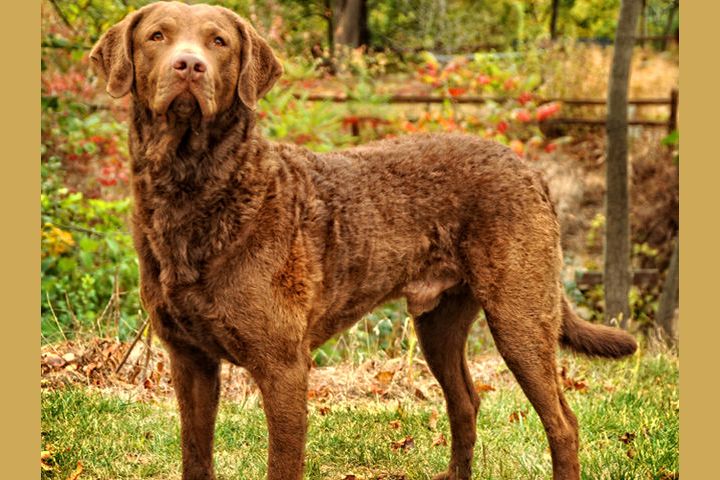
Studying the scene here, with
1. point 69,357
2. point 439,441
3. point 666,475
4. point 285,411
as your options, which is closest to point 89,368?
point 69,357

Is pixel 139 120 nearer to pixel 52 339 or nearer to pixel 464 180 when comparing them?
pixel 464 180

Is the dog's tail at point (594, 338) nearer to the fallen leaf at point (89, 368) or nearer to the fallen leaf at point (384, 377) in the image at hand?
the fallen leaf at point (384, 377)

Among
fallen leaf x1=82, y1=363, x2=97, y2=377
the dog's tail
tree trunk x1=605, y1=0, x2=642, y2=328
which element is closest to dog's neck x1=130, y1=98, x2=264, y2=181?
the dog's tail

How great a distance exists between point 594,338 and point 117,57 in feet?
8.46

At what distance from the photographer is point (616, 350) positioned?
4.65m

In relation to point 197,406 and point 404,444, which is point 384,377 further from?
point 197,406

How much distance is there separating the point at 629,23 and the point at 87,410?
5.06 metres

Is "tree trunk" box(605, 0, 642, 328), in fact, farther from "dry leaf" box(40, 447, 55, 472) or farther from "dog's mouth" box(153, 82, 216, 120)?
"dog's mouth" box(153, 82, 216, 120)

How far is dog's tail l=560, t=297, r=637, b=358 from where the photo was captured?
15.2 feet

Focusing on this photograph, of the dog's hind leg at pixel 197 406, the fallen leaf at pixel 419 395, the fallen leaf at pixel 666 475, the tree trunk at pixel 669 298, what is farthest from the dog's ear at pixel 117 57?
the tree trunk at pixel 669 298

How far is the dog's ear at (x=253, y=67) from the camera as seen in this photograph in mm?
3639

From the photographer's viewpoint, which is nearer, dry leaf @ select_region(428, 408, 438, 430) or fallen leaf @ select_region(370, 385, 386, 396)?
dry leaf @ select_region(428, 408, 438, 430)

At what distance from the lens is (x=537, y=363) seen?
170 inches

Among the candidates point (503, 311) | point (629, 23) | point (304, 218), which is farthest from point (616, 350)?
point (629, 23)
